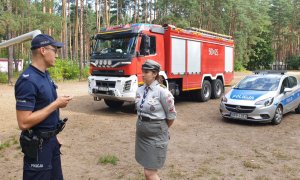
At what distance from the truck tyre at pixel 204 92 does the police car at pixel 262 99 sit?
349cm

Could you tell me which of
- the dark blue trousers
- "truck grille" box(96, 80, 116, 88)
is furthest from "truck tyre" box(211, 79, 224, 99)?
the dark blue trousers

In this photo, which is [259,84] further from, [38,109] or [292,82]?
[38,109]

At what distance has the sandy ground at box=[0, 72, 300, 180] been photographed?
5531 millimetres

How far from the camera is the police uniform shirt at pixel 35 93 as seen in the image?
2.69 m

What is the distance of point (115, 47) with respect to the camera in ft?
35.8

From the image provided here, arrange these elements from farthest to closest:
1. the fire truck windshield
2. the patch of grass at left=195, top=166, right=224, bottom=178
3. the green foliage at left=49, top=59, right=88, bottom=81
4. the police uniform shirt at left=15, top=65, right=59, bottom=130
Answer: the green foliage at left=49, top=59, right=88, bottom=81
the fire truck windshield
the patch of grass at left=195, top=166, right=224, bottom=178
the police uniform shirt at left=15, top=65, right=59, bottom=130

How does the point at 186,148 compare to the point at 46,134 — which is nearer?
the point at 46,134

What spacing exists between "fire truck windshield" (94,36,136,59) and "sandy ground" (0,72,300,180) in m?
2.06

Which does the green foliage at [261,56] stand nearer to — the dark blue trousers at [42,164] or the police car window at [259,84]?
the police car window at [259,84]

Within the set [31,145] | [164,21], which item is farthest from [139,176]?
[164,21]

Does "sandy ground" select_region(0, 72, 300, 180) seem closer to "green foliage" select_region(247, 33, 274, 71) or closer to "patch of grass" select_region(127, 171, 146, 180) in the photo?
"patch of grass" select_region(127, 171, 146, 180)

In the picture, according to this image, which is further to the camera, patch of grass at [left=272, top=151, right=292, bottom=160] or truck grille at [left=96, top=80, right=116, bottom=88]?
truck grille at [left=96, top=80, right=116, bottom=88]

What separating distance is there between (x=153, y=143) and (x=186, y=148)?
3.45 meters

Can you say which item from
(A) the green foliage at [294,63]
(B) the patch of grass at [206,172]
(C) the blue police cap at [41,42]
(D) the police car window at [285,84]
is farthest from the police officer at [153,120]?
(A) the green foliage at [294,63]
